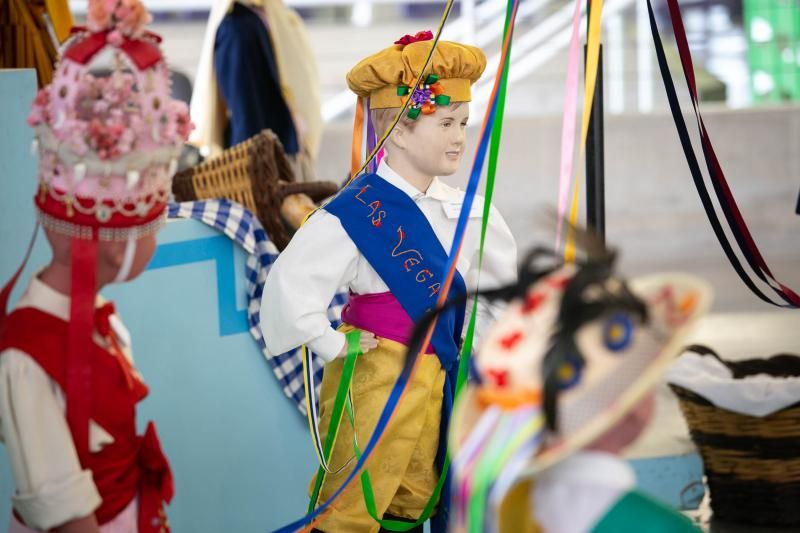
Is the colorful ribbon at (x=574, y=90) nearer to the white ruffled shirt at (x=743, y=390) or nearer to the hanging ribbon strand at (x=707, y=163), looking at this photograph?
the hanging ribbon strand at (x=707, y=163)

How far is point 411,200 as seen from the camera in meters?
2.63

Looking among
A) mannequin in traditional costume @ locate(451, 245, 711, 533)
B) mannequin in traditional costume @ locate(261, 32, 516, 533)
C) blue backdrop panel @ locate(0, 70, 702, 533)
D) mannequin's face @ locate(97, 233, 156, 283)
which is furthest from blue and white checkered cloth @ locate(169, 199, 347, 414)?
mannequin in traditional costume @ locate(451, 245, 711, 533)

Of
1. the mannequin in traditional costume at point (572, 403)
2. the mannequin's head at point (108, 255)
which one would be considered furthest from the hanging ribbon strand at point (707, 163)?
the mannequin's head at point (108, 255)

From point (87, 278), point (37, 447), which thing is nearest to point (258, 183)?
point (87, 278)

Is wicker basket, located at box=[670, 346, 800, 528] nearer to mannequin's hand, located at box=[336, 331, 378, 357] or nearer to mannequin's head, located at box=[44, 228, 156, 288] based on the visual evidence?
mannequin's hand, located at box=[336, 331, 378, 357]

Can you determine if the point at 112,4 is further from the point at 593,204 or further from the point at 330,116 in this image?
the point at 330,116

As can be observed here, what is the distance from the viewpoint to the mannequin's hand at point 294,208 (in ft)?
11.2

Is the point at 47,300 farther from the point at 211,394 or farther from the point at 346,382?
the point at 211,394

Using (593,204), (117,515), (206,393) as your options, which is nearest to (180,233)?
(206,393)

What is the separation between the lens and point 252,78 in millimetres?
4664

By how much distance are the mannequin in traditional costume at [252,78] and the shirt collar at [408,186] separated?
201 centimetres

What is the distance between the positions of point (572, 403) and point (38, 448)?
77cm

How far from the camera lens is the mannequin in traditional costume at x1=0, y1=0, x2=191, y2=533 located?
1.77 meters

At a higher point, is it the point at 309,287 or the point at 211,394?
the point at 309,287
